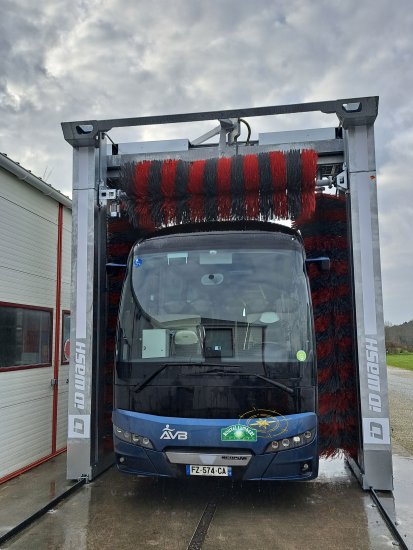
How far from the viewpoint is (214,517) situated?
4711 mm

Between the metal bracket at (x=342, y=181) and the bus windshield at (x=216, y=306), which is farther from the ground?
the metal bracket at (x=342, y=181)

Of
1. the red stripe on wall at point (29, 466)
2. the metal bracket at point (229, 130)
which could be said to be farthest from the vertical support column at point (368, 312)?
the red stripe on wall at point (29, 466)

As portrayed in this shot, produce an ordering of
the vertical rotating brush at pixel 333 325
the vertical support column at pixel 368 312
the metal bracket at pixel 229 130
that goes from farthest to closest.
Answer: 1. the metal bracket at pixel 229 130
2. the vertical rotating brush at pixel 333 325
3. the vertical support column at pixel 368 312

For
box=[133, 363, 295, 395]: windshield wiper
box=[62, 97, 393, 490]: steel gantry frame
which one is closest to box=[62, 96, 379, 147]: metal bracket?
box=[62, 97, 393, 490]: steel gantry frame

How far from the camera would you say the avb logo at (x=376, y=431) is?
5.37 m

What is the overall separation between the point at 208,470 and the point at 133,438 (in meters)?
0.78

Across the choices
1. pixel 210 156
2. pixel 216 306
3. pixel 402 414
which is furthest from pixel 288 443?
pixel 402 414

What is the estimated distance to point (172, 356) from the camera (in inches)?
193

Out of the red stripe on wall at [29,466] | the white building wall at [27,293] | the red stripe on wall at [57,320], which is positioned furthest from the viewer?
the red stripe on wall at [57,320]

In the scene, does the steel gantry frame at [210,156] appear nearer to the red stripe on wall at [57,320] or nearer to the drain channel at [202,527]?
the red stripe on wall at [57,320]

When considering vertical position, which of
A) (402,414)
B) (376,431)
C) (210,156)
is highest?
(210,156)

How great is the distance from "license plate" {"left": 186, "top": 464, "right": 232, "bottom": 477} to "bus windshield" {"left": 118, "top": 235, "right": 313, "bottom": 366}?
0.94 metres

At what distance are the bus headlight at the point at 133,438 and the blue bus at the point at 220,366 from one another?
0.04ft

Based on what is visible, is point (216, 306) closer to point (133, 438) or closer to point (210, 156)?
point (133, 438)
